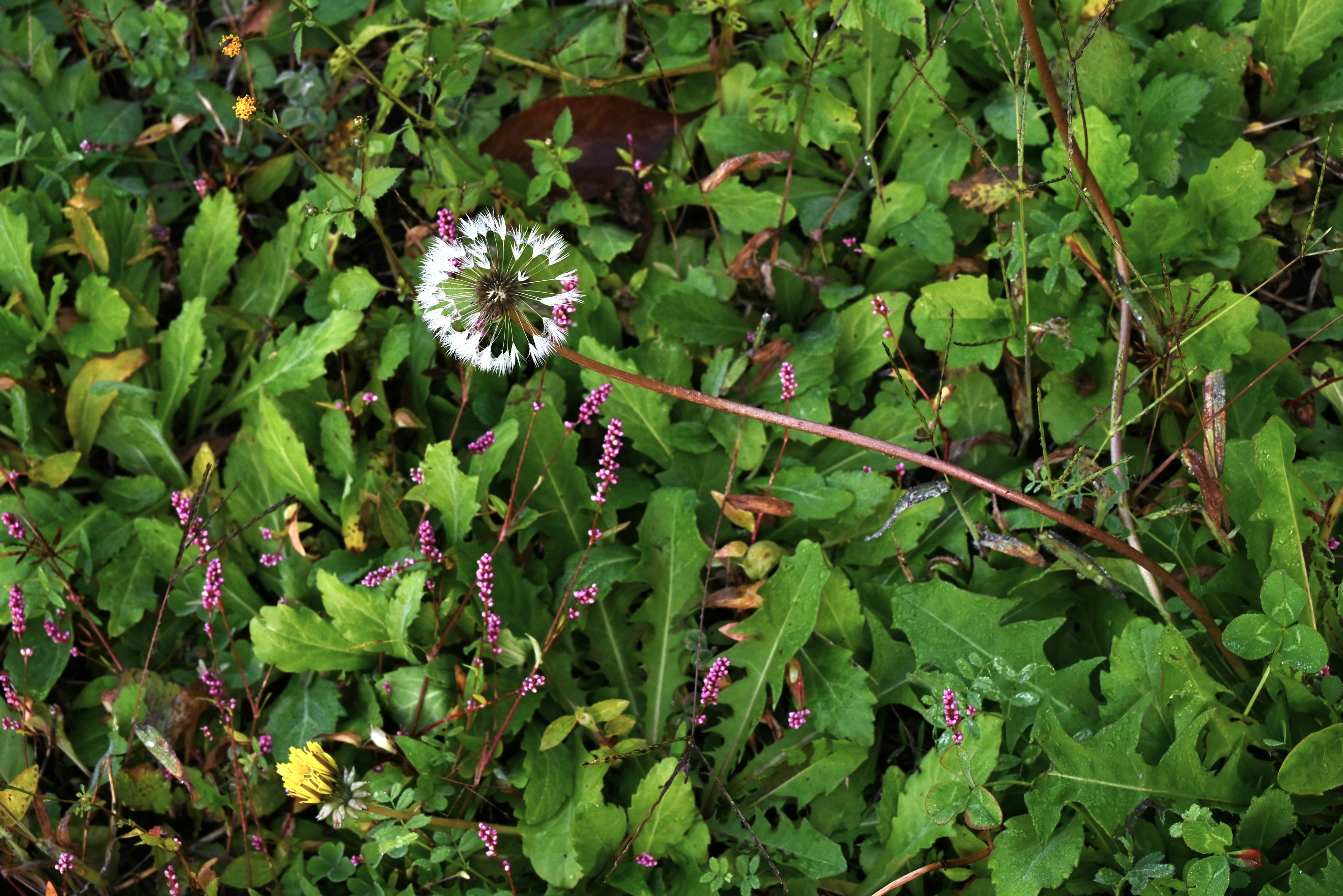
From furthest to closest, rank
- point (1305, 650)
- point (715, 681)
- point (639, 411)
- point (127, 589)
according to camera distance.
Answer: point (127, 589), point (639, 411), point (715, 681), point (1305, 650)

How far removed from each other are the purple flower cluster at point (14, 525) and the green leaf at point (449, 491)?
110cm

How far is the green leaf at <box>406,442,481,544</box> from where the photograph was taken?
2414 millimetres

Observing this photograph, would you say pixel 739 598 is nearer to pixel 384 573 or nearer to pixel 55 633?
pixel 384 573

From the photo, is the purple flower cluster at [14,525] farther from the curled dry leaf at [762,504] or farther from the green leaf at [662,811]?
the curled dry leaf at [762,504]

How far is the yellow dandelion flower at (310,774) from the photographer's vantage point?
207 centimetres

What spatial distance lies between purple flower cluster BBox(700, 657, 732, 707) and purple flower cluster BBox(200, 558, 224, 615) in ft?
4.09

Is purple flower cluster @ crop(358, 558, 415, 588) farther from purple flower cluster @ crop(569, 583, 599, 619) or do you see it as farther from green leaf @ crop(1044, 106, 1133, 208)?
green leaf @ crop(1044, 106, 1133, 208)

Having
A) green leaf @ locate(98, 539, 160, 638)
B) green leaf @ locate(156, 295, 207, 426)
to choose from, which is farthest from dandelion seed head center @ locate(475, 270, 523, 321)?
green leaf @ locate(98, 539, 160, 638)

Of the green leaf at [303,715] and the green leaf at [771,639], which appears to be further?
the green leaf at [303,715]

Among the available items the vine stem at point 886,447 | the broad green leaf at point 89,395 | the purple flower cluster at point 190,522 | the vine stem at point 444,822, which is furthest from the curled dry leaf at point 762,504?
the broad green leaf at point 89,395

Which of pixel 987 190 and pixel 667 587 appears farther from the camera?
pixel 987 190

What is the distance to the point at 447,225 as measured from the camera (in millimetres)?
2518

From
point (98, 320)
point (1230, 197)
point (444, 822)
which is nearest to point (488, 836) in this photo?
point (444, 822)

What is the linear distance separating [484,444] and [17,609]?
4.29 ft
